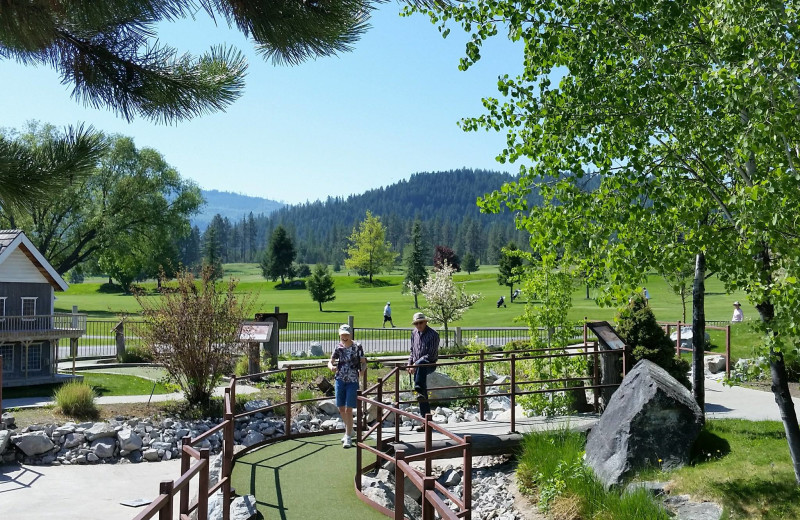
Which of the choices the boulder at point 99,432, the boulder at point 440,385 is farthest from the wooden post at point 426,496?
the boulder at point 440,385

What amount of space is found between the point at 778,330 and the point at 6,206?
7.48 metres

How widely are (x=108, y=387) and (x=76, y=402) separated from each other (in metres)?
4.96

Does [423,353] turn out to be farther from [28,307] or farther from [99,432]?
[28,307]

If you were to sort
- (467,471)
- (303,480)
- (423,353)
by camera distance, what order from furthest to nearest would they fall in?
(423,353) → (303,480) → (467,471)

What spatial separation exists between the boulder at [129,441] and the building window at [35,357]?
11393 millimetres

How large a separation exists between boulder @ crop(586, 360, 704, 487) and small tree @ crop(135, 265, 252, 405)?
9.43 m

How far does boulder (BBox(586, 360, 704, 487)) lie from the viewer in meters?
10.5

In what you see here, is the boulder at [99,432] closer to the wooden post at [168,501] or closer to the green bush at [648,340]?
the green bush at [648,340]

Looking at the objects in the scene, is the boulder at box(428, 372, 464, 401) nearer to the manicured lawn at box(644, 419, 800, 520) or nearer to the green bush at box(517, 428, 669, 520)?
the green bush at box(517, 428, 669, 520)

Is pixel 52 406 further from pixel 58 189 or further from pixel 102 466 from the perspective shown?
pixel 58 189

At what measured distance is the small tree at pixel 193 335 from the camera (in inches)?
680

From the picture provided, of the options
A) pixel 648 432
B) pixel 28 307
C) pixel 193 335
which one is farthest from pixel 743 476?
pixel 28 307

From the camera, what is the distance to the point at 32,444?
14711 mm

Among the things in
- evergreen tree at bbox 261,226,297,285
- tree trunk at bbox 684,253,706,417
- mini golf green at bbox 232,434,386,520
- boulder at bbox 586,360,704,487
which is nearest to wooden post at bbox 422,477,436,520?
mini golf green at bbox 232,434,386,520
